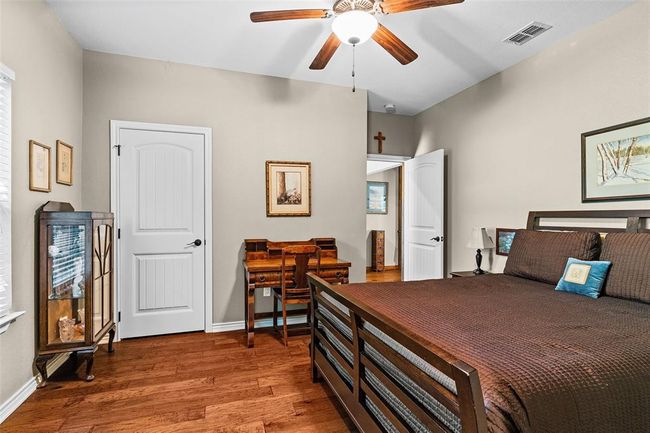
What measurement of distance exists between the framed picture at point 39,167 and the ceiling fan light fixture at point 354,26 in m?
2.17

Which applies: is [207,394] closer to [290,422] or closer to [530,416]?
[290,422]

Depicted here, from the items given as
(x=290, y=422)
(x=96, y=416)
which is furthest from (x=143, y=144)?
(x=290, y=422)

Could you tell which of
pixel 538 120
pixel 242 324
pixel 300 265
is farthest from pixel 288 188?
pixel 538 120

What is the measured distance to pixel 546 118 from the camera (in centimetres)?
309

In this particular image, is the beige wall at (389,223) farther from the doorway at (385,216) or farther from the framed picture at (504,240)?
the framed picture at (504,240)

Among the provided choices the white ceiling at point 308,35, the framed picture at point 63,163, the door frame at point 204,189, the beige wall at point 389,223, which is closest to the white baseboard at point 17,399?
the door frame at point 204,189

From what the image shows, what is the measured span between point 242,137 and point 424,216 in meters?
2.55

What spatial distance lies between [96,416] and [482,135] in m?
4.19

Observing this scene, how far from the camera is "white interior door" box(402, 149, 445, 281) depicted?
168 inches

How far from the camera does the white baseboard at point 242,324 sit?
3.56 metres

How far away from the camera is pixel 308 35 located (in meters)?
2.88

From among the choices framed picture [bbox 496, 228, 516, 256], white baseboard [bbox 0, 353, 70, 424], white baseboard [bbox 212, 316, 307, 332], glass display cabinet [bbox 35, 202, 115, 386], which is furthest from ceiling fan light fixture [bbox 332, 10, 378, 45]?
white baseboard [bbox 0, 353, 70, 424]

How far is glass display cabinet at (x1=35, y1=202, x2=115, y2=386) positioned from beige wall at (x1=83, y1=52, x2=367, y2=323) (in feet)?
2.80

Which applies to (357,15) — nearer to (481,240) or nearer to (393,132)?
(481,240)
